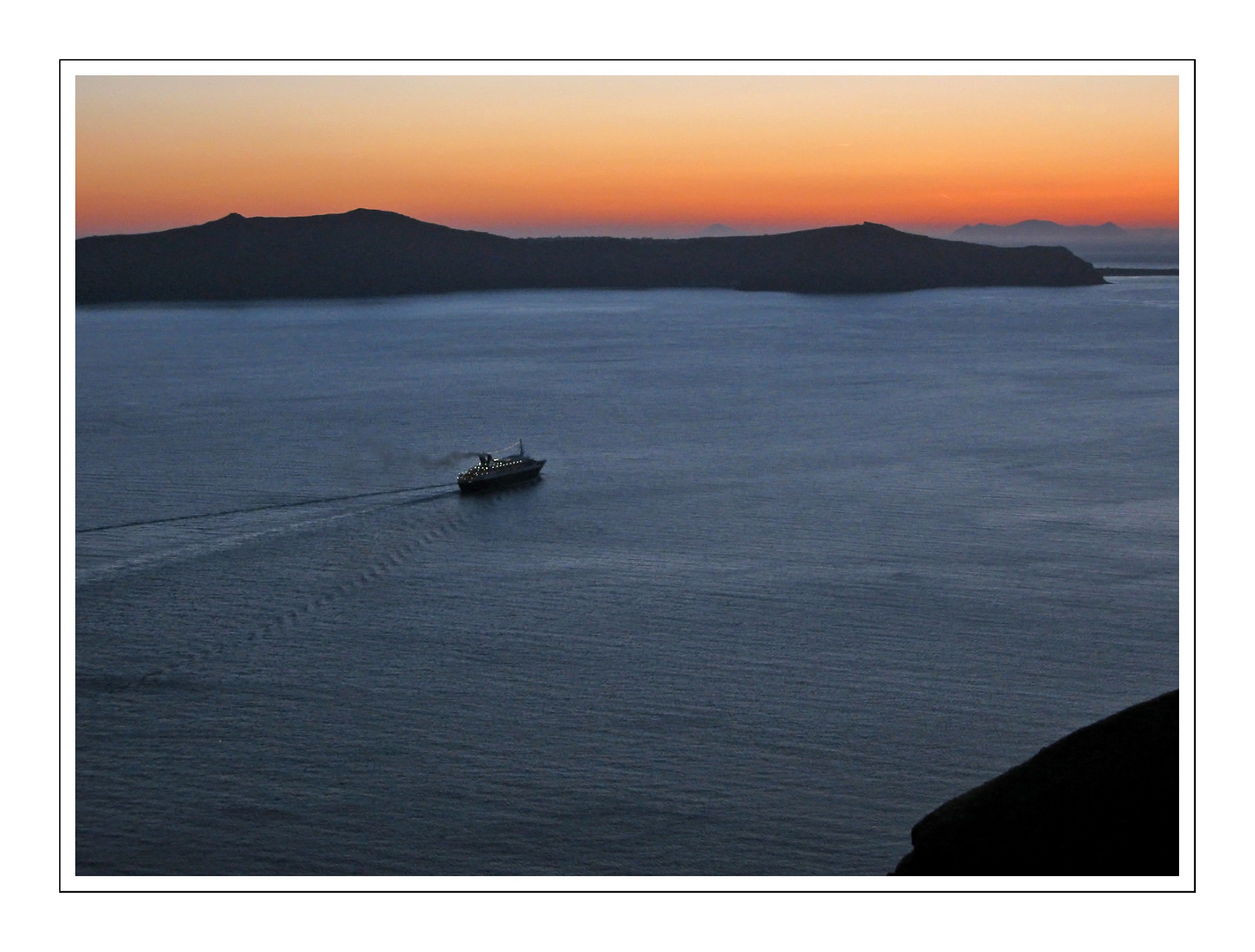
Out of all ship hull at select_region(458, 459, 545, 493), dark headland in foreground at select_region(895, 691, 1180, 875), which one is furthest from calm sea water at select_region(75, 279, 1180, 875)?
dark headland in foreground at select_region(895, 691, 1180, 875)

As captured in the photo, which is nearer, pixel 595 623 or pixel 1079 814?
pixel 1079 814

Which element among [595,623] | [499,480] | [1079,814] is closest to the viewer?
[1079,814]

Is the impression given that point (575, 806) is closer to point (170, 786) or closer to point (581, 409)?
point (170, 786)
